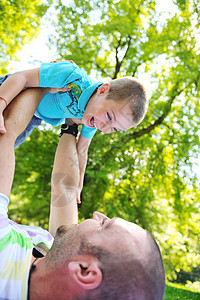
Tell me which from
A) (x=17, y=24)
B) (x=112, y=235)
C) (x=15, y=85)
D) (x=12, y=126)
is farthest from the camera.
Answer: (x=17, y=24)

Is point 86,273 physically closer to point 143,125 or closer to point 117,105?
point 117,105

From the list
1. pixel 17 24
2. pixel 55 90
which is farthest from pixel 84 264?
pixel 17 24

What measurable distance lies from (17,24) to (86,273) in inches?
256

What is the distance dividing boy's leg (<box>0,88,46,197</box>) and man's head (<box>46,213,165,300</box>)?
38 cm

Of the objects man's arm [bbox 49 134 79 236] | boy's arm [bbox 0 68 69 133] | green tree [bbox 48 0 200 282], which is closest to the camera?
boy's arm [bbox 0 68 69 133]

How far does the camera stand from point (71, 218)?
5.28ft

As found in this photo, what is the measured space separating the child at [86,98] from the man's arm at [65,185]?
245 millimetres

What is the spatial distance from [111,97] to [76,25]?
5106 mm

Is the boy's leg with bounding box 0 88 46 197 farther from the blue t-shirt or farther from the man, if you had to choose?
the blue t-shirt

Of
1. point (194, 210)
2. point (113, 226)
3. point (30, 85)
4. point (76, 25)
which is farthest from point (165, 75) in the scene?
point (113, 226)

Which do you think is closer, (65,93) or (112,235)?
(112,235)

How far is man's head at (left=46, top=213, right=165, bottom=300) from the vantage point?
953 millimetres

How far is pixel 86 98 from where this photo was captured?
6.10 feet

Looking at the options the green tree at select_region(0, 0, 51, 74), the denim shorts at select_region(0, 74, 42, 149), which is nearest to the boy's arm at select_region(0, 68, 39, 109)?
the denim shorts at select_region(0, 74, 42, 149)
